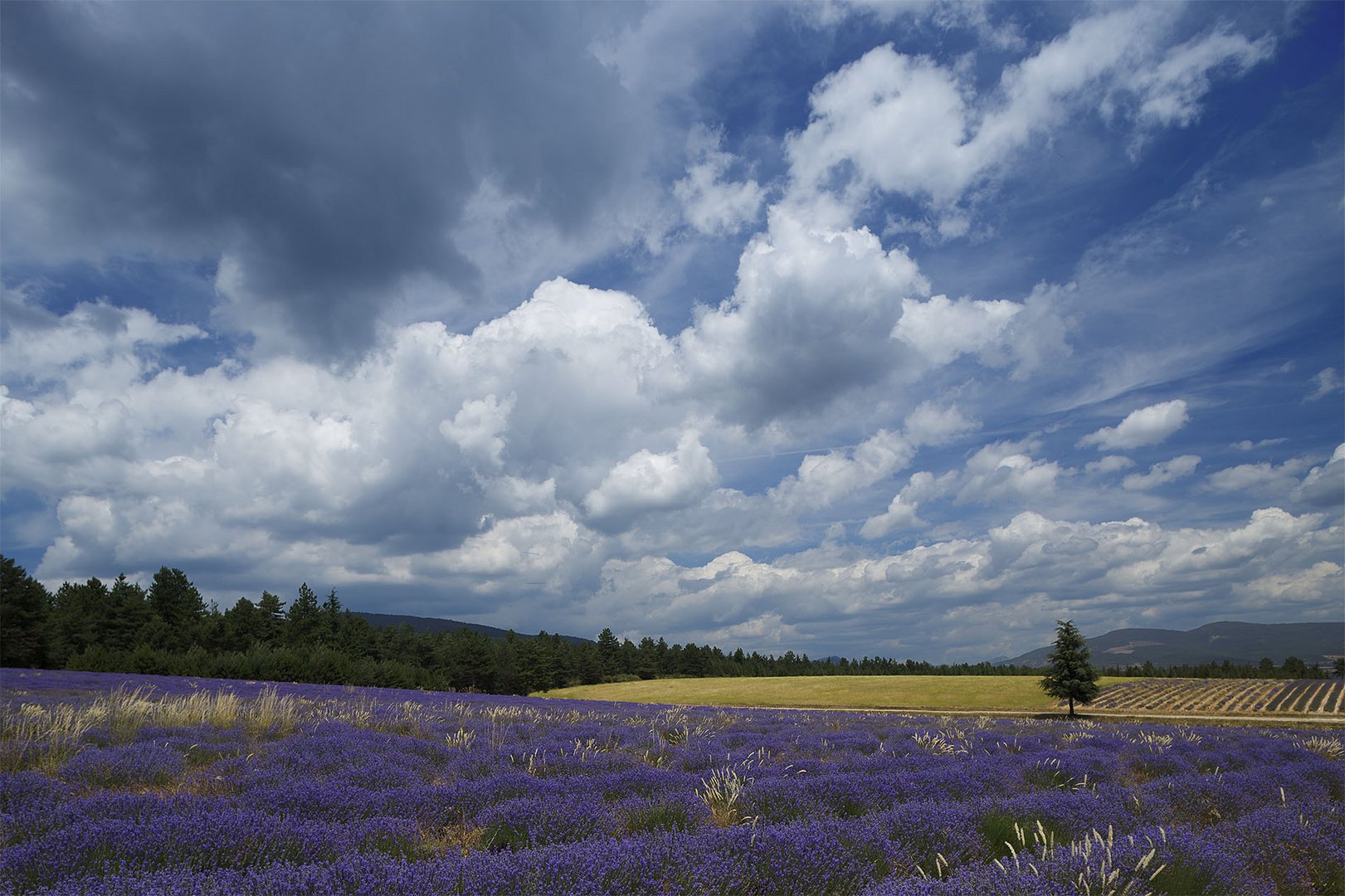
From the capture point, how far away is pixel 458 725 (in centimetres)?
1223

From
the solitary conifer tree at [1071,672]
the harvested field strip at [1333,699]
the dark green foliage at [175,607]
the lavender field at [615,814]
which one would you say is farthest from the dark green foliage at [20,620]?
the harvested field strip at [1333,699]

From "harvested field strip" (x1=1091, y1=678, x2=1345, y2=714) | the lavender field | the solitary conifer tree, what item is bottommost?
"harvested field strip" (x1=1091, y1=678, x2=1345, y2=714)

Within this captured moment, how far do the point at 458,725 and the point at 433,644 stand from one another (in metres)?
88.5

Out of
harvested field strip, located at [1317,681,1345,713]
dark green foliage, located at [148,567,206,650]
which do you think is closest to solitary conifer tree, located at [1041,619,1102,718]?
harvested field strip, located at [1317,681,1345,713]

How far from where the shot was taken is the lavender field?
397 cm

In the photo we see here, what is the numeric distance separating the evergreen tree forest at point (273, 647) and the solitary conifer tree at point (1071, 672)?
49.4 m

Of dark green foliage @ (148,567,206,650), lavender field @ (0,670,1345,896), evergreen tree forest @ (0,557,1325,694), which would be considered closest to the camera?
lavender field @ (0,670,1345,896)

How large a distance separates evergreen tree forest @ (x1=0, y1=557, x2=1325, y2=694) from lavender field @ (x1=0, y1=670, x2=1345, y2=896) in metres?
37.6

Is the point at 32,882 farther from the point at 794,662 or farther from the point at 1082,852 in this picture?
the point at 794,662

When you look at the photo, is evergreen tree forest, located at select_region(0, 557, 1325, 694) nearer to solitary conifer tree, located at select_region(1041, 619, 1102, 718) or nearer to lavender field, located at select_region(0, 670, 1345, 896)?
lavender field, located at select_region(0, 670, 1345, 896)

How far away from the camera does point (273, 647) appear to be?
61.4 meters

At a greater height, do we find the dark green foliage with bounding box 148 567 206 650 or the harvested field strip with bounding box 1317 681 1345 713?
the dark green foliage with bounding box 148 567 206 650

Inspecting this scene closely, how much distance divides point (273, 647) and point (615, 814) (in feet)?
225

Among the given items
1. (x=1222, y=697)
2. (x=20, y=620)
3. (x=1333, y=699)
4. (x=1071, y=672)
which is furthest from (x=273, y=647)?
(x=1333, y=699)
